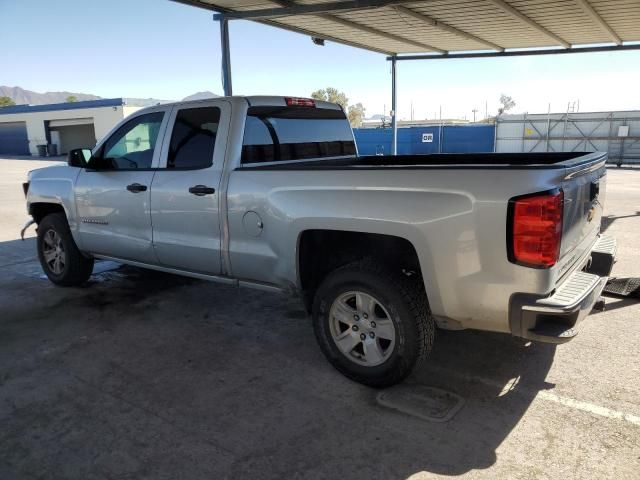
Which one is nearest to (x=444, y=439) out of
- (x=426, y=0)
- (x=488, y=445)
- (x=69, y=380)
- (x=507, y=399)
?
(x=488, y=445)

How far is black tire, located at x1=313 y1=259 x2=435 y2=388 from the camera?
330 cm

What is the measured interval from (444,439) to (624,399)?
130cm

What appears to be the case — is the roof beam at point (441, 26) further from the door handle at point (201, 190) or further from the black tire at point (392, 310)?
the black tire at point (392, 310)

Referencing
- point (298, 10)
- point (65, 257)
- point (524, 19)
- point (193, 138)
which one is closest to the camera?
point (193, 138)

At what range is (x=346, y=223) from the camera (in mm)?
3389

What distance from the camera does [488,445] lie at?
113 inches

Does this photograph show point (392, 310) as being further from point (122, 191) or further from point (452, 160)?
point (122, 191)

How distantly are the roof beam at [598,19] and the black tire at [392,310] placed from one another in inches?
310

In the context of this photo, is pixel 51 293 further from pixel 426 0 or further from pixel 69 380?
pixel 426 0

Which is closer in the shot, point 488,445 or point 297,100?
point 488,445

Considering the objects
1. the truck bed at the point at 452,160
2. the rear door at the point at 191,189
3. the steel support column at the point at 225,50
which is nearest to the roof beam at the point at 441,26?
the steel support column at the point at 225,50

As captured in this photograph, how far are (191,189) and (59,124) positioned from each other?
155 feet

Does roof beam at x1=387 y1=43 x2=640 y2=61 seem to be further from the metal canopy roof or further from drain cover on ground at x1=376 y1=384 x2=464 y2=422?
drain cover on ground at x1=376 y1=384 x2=464 y2=422

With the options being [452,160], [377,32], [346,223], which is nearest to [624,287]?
[452,160]
